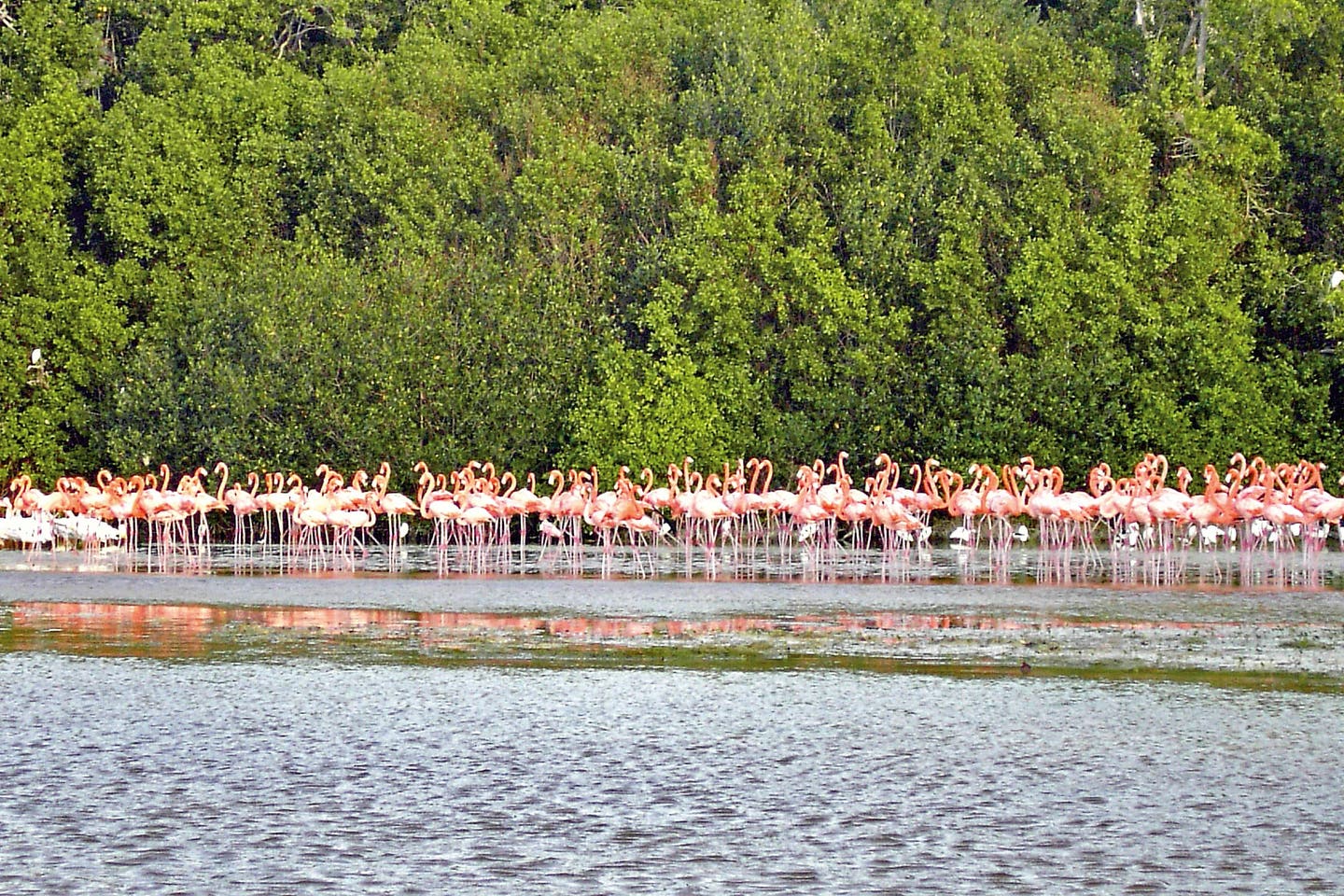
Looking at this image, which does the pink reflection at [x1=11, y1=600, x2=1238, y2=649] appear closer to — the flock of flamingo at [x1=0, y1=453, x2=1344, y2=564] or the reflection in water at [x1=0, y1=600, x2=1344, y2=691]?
the reflection in water at [x1=0, y1=600, x2=1344, y2=691]

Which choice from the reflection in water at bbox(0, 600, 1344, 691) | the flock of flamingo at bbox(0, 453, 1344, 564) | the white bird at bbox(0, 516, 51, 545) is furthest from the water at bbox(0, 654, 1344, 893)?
the white bird at bbox(0, 516, 51, 545)

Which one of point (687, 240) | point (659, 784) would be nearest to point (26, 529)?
point (687, 240)

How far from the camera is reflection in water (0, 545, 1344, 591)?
21922 mm

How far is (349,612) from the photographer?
1734 cm

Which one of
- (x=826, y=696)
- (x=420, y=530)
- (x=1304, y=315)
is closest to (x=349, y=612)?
(x=826, y=696)

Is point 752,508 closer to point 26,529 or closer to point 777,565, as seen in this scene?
point 777,565

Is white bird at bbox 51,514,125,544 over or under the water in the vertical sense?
over

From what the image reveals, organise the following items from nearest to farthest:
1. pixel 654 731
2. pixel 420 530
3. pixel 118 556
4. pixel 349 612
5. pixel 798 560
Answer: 1. pixel 654 731
2. pixel 349 612
3. pixel 798 560
4. pixel 118 556
5. pixel 420 530

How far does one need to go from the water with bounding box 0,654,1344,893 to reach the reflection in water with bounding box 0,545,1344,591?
9.90m

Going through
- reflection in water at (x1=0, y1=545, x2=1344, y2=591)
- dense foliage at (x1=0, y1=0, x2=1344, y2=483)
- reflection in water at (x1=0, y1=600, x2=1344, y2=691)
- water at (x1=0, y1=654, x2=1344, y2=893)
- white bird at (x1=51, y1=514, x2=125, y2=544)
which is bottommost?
water at (x1=0, y1=654, x2=1344, y2=893)

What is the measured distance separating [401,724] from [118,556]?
58.5 ft

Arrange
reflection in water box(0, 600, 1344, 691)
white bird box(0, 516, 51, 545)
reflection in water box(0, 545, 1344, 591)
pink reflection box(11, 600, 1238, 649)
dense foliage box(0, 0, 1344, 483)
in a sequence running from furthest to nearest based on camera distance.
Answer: dense foliage box(0, 0, 1344, 483) < white bird box(0, 516, 51, 545) < reflection in water box(0, 545, 1344, 591) < pink reflection box(11, 600, 1238, 649) < reflection in water box(0, 600, 1344, 691)

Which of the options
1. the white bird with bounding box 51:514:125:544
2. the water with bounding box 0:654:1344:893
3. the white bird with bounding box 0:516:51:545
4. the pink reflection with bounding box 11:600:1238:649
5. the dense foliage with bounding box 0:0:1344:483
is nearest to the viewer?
the water with bounding box 0:654:1344:893

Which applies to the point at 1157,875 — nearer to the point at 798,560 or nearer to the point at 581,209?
the point at 798,560
